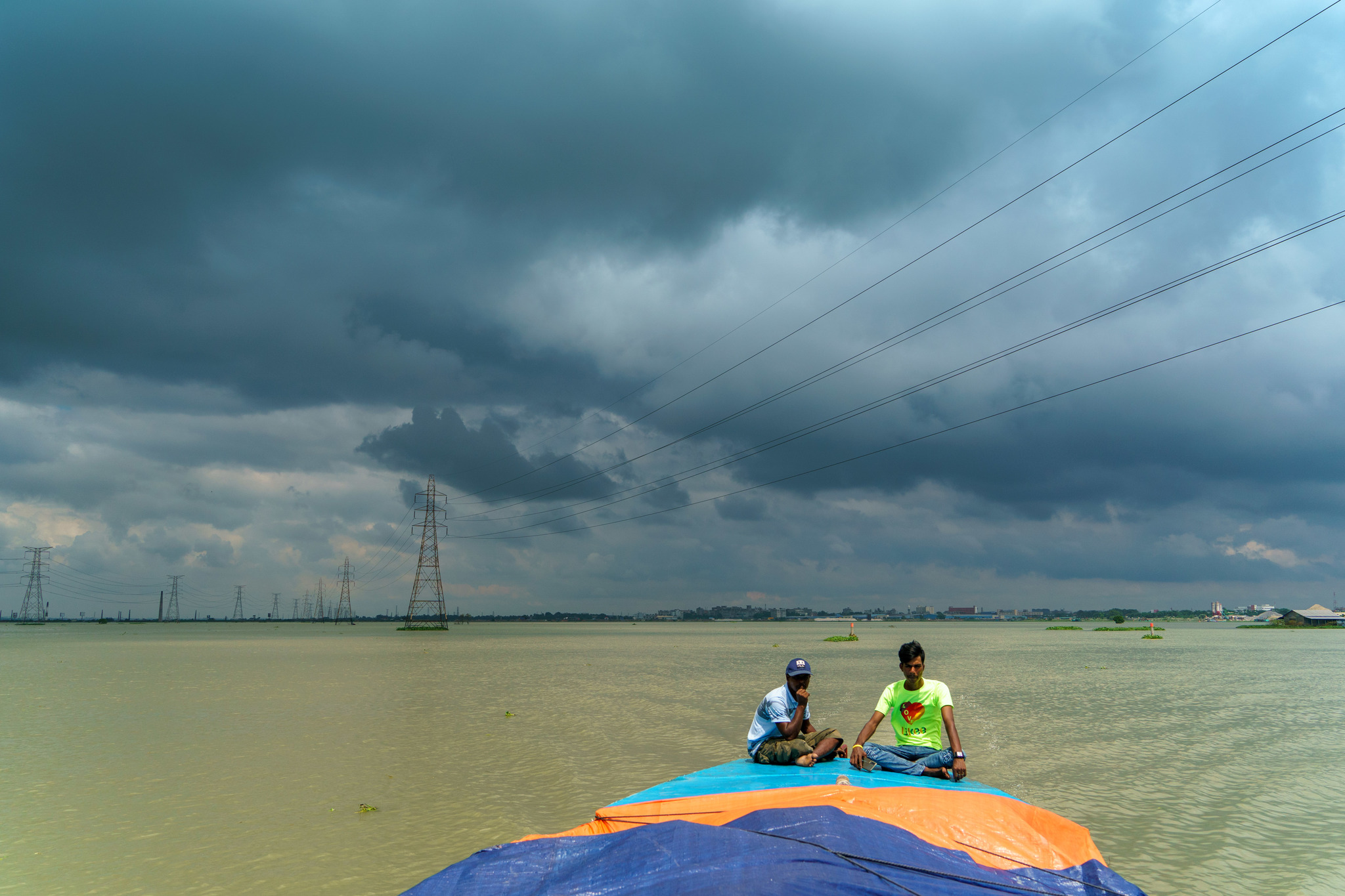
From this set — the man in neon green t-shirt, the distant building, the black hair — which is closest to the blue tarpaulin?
the man in neon green t-shirt

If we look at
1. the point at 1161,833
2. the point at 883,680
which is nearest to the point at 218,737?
the point at 1161,833

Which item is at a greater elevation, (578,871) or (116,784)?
(578,871)

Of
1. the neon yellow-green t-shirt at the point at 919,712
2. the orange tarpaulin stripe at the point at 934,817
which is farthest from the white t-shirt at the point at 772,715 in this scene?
the orange tarpaulin stripe at the point at 934,817

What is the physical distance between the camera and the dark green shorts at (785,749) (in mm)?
10586

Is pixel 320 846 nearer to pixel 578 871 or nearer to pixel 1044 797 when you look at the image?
pixel 578 871

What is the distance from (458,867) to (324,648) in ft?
205

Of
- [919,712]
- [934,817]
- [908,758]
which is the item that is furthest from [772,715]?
[934,817]

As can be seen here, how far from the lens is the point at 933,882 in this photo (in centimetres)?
602

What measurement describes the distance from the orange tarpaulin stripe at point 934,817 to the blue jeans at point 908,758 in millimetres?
1512

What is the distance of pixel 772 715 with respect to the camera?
10961 millimetres

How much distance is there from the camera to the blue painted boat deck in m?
8.81

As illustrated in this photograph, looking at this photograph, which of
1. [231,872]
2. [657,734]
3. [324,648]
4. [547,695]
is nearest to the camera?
[231,872]

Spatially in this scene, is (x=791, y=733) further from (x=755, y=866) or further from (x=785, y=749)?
Result: (x=755, y=866)

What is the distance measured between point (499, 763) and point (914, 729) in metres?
8.49
